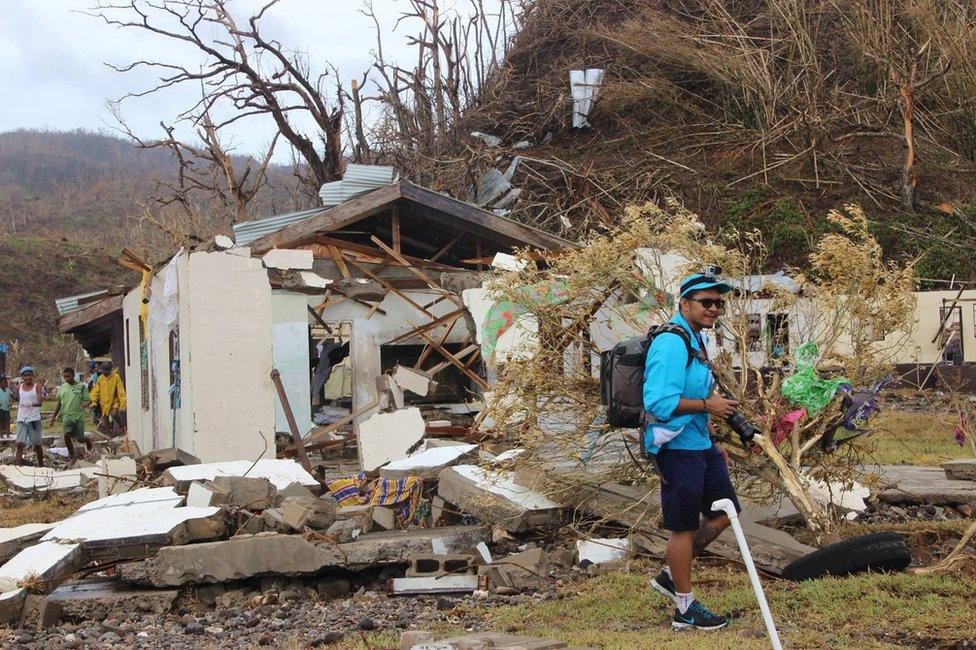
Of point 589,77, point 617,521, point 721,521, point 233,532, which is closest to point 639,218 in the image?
point 617,521

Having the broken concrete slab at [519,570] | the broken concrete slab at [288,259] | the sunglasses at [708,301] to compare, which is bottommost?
the broken concrete slab at [519,570]

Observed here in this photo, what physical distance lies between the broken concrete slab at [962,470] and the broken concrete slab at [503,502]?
4.99 metres

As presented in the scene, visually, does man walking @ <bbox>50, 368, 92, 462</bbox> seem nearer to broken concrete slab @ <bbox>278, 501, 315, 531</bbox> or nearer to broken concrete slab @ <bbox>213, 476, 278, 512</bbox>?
broken concrete slab @ <bbox>213, 476, 278, 512</bbox>

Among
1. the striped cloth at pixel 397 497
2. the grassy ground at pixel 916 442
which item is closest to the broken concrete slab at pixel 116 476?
the striped cloth at pixel 397 497

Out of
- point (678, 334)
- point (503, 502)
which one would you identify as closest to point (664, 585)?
point (678, 334)

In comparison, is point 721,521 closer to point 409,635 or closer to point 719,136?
point 409,635

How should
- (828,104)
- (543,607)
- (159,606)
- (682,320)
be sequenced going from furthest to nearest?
(828,104) < (159,606) < (543,607) < (682,320)

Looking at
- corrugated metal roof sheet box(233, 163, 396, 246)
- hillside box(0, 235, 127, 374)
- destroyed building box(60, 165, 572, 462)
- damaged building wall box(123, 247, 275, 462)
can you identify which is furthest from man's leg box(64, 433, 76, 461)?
hillside box(0, 235, 127, 374)

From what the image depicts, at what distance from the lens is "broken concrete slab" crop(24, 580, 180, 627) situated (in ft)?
24.5

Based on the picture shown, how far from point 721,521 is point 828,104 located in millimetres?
27285

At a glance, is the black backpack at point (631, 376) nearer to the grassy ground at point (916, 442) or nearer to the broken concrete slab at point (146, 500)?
the broken concrete slab at point (146, 500)

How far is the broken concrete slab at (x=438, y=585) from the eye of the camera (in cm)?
765

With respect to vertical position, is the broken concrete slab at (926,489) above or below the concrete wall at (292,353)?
below

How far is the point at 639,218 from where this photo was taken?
8.59 m
